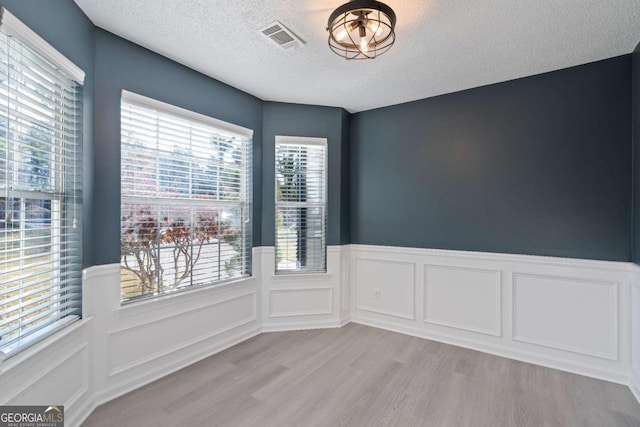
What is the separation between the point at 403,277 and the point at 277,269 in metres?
1.50

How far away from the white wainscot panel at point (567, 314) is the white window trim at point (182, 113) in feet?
10.3

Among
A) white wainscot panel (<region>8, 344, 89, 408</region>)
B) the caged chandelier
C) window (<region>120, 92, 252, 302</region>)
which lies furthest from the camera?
window (<region>120, 92, 252, 302</region>)

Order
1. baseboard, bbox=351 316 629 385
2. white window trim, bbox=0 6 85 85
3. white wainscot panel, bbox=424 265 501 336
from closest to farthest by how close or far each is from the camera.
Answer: white window trim, bbox=0 6 85 85
baseboard, bbox=351 316 629 385
white wainscot panel, bbox=424 265 501 336

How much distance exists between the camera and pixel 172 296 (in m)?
2.54

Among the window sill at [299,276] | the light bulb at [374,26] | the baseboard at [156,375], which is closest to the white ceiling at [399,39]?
A: the light bulb at [374,26]

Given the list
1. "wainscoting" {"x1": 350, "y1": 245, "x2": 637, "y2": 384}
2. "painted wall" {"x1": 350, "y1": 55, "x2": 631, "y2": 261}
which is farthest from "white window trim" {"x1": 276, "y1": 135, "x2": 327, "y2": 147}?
"wainscoting" {"x1": 350, "y1": 245, "x2": 637, "y2": 384}

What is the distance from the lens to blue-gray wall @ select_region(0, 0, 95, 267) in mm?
1559

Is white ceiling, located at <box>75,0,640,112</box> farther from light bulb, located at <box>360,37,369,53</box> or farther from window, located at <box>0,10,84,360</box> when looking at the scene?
window, located at <box>0,10,84,360</box>

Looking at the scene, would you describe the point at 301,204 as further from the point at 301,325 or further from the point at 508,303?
the point at 508,303

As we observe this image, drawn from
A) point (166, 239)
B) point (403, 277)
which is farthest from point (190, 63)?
point (403, 277)

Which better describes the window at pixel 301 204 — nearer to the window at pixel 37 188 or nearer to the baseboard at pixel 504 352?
the baseboard at pixel 504 352

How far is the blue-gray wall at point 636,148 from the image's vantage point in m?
2.30

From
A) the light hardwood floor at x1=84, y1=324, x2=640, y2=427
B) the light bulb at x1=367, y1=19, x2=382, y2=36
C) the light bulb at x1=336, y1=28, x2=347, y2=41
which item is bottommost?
the light hardwood floor at x1=84, y1=324, x2=640, y2=427

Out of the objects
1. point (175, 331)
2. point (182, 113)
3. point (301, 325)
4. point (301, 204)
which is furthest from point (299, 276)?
point (182, 113)
